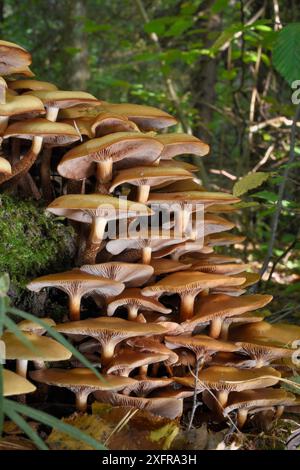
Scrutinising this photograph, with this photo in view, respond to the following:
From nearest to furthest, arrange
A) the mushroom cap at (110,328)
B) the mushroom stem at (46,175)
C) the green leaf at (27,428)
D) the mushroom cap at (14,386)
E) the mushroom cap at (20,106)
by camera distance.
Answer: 1. the green leaf at (27,428)
2. the mushroom cap at (14,386)
3. the mushroom cap at (110,328)
4. the mushroom cap at (20,106)
5. the mushroom stem at (46,175)

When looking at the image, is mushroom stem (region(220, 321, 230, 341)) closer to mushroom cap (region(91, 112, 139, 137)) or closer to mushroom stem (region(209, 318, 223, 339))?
mushroom stem (region(209, 318, 223, 339))

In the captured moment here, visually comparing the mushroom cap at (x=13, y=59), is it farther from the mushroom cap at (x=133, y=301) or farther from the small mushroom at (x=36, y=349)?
the small mushroom at (x=36, y=349)

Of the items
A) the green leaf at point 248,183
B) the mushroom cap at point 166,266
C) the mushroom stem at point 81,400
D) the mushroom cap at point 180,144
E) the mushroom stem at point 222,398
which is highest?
the mushroom cap at point 180,144

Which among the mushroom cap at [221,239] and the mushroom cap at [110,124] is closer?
the mushroom cap at [110,124]

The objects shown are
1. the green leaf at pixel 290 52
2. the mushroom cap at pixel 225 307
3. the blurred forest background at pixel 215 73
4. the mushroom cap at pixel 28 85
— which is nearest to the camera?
the mushroom cap at pixel 225 307

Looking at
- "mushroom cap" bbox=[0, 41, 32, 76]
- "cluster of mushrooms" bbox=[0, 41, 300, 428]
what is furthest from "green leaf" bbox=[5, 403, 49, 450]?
"mushroom cap" bbox=[0, 41, 32, 76]

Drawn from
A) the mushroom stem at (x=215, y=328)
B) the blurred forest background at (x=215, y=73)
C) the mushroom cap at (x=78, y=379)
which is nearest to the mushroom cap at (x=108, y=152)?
the mushroom stem at (x=215, y=328)
